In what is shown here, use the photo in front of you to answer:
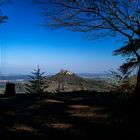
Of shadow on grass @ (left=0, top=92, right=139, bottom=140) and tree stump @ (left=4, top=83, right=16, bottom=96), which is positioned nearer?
shadow on grass @ (left=0, top=92, right=139, bottom=140)

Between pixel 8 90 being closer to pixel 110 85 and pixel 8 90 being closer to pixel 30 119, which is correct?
pixel 110 85

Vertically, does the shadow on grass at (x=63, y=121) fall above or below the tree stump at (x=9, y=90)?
below

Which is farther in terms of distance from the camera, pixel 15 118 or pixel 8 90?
pixel 8 90

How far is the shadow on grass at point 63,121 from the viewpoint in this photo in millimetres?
8742

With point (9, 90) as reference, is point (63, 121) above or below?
below

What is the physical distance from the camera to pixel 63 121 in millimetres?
10383

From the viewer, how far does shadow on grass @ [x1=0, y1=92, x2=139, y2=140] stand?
8742 mm

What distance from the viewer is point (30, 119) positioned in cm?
1073

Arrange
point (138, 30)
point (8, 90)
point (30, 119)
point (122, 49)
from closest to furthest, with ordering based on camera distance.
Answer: point (30, 119)
point (138, 30)
point (122, 49)
point (8, 90)

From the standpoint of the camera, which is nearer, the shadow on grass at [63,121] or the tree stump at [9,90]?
the shadow on grass at [63,121]

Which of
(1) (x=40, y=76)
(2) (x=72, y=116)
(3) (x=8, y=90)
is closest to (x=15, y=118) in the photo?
(2) (x=72, y=116)

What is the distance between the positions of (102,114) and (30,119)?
8.17ft

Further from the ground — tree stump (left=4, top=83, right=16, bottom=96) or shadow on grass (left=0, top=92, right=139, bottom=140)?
tree stump (left=4, top=83, right=16, bottom=96)

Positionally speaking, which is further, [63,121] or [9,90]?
[9,90]
